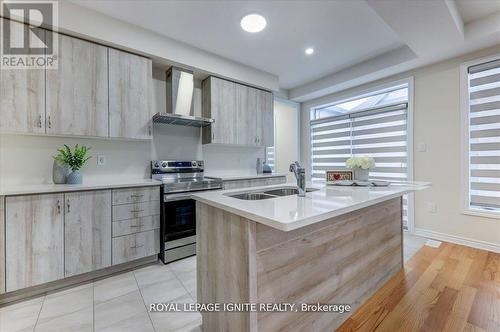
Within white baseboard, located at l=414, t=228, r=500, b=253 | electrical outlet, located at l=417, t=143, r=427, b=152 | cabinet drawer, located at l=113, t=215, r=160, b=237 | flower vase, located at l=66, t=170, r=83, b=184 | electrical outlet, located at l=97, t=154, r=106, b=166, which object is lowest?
white baseboard, located at l=414, t=228, r=500, b=253

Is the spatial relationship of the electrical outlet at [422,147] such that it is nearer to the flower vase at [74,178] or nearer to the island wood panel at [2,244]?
the flower vase at [74,178]

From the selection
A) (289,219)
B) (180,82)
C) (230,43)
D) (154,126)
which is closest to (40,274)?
(154,126)

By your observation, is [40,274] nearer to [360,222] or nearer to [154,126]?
[154,126]

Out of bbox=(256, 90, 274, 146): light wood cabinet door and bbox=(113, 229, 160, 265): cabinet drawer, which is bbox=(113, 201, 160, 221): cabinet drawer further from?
bbox=(256, 90, 274, 146): light wood cabinet door

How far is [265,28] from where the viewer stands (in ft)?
8.38

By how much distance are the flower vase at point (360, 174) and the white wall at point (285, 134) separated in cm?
236

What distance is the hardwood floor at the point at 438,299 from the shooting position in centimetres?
152

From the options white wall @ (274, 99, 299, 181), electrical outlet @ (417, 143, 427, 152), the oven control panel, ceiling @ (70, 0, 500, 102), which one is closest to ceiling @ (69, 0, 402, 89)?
ceiling @ (70, 0, 500, 102)

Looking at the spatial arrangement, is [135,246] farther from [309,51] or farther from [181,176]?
[309,51]

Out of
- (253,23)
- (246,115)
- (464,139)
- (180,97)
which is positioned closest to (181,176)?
(180,97)

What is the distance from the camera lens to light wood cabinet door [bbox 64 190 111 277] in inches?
78.7

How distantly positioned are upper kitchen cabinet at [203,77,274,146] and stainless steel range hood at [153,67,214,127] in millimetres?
295

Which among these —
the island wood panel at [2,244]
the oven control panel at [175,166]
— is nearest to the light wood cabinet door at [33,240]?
the island wood panel at [2,244]

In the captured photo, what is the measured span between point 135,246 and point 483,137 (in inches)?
170
